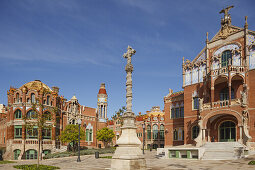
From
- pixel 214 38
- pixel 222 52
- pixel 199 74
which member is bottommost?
pixel 199 74

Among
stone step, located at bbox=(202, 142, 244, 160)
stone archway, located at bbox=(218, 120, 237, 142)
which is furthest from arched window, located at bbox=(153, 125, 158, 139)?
stone step, located at bbox=(202, 142, 244, 160)

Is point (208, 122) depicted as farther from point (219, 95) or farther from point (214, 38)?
point (214, 38)

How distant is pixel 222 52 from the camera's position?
115ft

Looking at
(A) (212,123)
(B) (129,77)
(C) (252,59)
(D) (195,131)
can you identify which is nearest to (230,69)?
(C) (252,59)

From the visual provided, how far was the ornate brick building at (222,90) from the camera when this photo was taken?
99.2ft

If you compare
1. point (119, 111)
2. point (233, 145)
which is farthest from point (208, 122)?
point (119, 111)

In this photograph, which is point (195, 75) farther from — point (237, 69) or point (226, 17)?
point (226, 17)

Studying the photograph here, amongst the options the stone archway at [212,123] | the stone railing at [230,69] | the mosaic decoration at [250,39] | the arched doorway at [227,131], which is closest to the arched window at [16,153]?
the stone archway at [212,123]

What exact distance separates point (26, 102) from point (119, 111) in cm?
1928

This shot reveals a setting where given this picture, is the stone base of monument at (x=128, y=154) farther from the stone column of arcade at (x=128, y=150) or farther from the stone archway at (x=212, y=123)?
the stone archway at (x=212, y=123)

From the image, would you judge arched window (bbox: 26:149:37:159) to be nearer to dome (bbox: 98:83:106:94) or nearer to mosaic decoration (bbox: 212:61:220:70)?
dome (bbox: 98:83:106:94)

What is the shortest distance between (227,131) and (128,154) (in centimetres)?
2134

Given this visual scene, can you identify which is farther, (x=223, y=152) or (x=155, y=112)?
(x=155, y=112)

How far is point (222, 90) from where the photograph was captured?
3475cm
